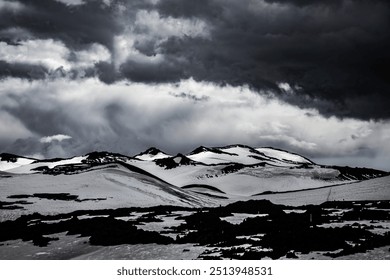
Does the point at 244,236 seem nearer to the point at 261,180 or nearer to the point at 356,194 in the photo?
the point at 356,194

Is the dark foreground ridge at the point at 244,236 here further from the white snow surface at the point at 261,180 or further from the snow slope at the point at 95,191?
the white snow surface at the point at 261,180

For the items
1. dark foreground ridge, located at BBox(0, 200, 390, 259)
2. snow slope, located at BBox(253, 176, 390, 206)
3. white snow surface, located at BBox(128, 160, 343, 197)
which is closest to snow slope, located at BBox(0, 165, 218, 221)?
dark foreground ridge, located at BBox(0, 200, 390, 259)

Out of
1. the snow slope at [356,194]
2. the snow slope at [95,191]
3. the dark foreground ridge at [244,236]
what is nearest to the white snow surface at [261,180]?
the snow slope at [356,194]

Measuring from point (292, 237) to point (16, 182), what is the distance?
7708cm

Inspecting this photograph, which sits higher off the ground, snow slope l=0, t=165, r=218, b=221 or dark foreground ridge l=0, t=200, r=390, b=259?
snow slope l=0, t=165, r=218, b=221

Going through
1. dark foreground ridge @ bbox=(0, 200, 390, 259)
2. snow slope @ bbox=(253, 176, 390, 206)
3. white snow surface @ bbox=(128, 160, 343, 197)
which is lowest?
dark foreground ridge @ bbox=(0, 200, 390, 259)

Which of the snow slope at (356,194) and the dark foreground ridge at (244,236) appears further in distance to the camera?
the snow slope at (356,194)

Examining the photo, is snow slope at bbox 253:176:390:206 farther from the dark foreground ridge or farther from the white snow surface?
the white snow surface

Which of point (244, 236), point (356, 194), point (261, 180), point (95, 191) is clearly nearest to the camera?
point (244, 236)

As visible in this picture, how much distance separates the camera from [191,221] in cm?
4425

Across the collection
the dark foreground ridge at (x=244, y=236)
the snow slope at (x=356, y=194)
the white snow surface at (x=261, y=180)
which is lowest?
the dark foreground ridge at (x=244, y=236)

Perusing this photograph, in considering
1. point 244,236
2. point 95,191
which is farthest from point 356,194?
point 244,236

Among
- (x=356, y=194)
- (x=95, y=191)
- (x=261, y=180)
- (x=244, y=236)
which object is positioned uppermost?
(x=261, y=180)
